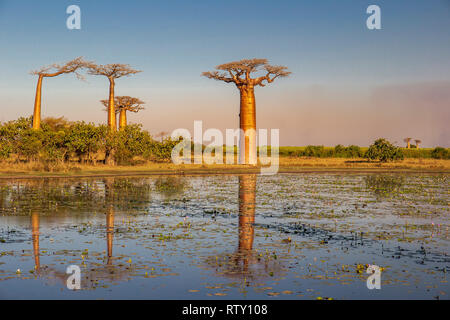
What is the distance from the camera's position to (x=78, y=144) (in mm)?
41812

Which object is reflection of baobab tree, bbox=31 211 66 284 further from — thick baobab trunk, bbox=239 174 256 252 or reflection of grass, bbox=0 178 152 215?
reflection of grass, bbox=0 178 152 215

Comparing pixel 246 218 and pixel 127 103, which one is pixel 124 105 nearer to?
pixel 127 103

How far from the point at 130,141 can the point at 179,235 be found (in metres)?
34.4

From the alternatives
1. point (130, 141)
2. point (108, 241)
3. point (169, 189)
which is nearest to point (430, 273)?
point (108, 241)

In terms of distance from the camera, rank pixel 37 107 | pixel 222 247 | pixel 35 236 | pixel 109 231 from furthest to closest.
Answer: pixel 37 107
pixel 109 231
pixel 35 236
pixel 222 247

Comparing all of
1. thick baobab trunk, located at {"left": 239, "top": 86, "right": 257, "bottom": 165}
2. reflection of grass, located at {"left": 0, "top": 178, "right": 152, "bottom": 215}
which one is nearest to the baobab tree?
thick baobab trunk, located at {"left": 239, "top": 86, "right": 257, "bottom": 165}

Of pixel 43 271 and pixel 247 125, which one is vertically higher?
pixel 247 125

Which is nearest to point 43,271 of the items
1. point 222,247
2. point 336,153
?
point 222,247

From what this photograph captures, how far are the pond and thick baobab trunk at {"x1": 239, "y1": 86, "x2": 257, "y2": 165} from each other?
3070 cm

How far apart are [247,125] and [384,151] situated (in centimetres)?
1650

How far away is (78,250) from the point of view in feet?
34.1
